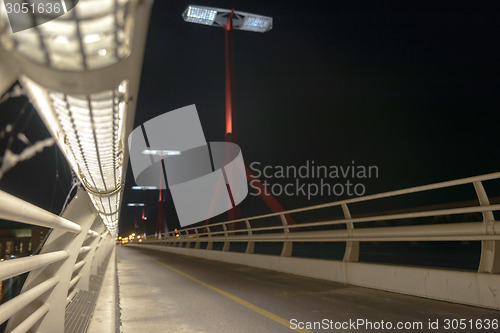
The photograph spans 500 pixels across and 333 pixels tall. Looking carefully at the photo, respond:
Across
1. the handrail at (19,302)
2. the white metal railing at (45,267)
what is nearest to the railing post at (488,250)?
the white metal railing at (45,267)

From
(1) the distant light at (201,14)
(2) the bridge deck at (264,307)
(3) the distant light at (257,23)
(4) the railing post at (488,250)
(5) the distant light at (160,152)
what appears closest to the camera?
(2) the bridge deck at (264,307)

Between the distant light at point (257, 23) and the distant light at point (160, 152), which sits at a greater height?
the distant light at point (257, 23)

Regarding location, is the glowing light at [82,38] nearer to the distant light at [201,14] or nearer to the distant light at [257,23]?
the distant light at [201,14]

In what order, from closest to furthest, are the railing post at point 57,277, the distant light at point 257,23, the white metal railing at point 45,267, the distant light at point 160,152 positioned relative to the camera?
the white metal railing at point 45,267 < the railing post at point 57,277 < the distant light at point 257,23 < the distant light at point 160,152

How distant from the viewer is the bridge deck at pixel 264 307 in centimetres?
512

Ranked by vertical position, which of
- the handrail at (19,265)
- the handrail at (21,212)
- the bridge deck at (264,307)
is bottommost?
the bridge deck at (264,307)

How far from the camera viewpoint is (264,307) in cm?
630

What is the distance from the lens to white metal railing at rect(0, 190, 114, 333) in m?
1.96

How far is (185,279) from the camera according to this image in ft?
34.4

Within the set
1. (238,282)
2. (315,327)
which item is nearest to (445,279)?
(315,327)

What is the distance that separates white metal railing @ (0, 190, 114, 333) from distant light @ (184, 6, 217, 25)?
48.8 metres

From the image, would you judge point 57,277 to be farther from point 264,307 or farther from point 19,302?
point 264,307

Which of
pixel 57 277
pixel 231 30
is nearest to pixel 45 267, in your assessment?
pixel 57 277

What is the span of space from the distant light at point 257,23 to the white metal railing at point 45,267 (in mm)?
52406
